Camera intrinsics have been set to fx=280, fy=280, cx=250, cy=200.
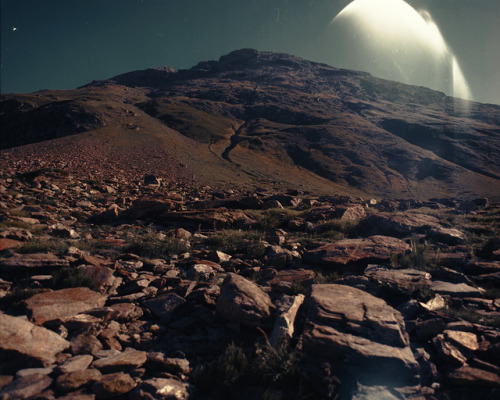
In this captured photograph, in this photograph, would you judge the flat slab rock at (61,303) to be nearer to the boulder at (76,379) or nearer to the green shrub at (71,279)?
the green shrub at (71,279)

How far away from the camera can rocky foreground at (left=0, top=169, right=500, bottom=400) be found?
9.14ft

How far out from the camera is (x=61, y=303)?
3746 mm

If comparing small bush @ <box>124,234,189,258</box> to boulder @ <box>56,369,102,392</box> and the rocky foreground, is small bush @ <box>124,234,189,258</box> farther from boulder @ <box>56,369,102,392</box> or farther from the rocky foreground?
boulder @ <box>56,369,102,392</box>

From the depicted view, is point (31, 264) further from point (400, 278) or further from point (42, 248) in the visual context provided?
point (400, 278)

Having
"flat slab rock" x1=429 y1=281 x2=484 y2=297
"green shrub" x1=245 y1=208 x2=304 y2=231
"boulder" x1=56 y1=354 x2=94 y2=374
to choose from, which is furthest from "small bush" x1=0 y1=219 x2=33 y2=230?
"flat slab rock" x1=429 y1=281 x2=484 y2=297

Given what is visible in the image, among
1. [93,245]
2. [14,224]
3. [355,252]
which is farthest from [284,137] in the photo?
[93,245]

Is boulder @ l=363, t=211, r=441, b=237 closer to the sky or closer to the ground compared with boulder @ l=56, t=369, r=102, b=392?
closer to the sky

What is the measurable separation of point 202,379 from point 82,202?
12350mm

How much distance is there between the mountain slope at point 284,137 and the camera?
49.0 metres

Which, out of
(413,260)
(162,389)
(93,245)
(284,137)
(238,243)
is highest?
(284,137)

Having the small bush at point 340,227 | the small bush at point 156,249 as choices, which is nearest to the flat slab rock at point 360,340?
the small bush at point 156,249

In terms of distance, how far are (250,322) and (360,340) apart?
1356mm

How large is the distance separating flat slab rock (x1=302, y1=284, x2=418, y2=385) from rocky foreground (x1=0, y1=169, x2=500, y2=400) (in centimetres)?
1

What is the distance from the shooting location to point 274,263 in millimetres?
6277
